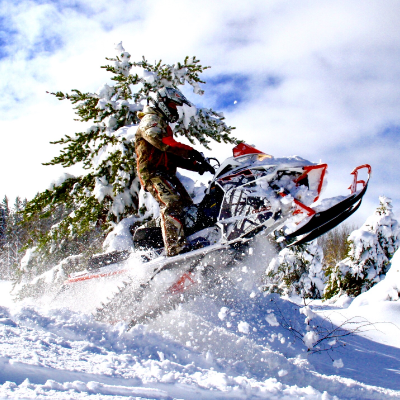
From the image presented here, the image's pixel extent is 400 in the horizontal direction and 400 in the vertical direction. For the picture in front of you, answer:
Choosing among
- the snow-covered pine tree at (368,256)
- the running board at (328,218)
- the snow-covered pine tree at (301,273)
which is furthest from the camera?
the snow-covered pine tree at (301,273)

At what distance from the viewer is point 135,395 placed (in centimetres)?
193

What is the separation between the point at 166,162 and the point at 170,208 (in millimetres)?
777

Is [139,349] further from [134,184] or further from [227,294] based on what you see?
[134,184]

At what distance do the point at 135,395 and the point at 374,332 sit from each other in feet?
14.7

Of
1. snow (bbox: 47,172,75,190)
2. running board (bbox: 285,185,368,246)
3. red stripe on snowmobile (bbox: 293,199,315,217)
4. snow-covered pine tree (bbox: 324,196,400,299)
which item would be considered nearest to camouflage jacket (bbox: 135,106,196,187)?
red stripe on snowmobile (bbox: 293,199,315,217)

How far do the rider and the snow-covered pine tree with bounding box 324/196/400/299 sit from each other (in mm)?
10079

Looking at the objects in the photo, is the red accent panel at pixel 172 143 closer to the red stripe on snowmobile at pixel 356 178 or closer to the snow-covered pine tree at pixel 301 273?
the red stripe on snowmobile at pixel 356 178

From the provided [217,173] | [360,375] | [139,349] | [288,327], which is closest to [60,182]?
[217,173]

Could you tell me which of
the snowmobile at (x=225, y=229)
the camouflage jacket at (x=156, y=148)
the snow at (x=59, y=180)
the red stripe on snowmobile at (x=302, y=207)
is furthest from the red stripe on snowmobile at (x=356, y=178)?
the snow at (x=59, y=180)

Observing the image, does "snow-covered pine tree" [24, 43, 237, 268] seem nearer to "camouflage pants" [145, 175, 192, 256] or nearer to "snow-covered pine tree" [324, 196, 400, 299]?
"camouflage pants" [145, 175, 192, 256]

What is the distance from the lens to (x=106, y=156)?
673 cm

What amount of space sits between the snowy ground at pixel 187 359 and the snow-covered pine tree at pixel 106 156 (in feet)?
11.7

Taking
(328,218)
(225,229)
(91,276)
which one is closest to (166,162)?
(225,229)

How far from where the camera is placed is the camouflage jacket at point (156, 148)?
4.07m
